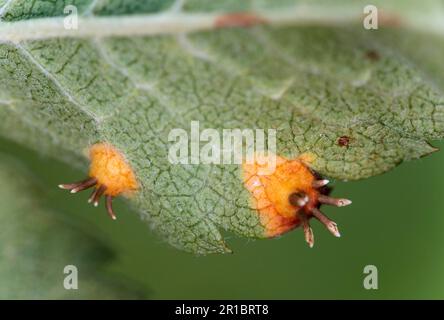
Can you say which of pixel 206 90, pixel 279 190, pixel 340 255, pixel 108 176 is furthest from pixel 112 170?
pixel 340 255

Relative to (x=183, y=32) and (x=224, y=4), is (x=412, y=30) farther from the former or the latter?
(x=183, y=32)

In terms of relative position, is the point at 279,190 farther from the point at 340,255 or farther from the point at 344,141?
the point at 340,255

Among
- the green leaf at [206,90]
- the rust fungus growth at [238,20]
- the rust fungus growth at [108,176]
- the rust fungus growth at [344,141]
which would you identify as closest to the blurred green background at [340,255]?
the rust fungus growth at [108,176]

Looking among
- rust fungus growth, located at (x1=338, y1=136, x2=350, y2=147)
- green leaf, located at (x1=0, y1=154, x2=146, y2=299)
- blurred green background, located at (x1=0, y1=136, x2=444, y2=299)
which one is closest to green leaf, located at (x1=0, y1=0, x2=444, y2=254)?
rust fungus growth, located at (x1=338, y1=136, x2=350, y2=147)

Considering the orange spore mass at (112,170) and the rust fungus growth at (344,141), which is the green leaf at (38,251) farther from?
the rust fungus growth at (344,141)

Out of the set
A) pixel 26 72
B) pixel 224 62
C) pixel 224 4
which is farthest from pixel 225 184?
pixel 26 72

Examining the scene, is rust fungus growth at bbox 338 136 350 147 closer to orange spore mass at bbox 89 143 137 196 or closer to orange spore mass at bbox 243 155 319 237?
orange spore mass at bbox 243 155 319 237
